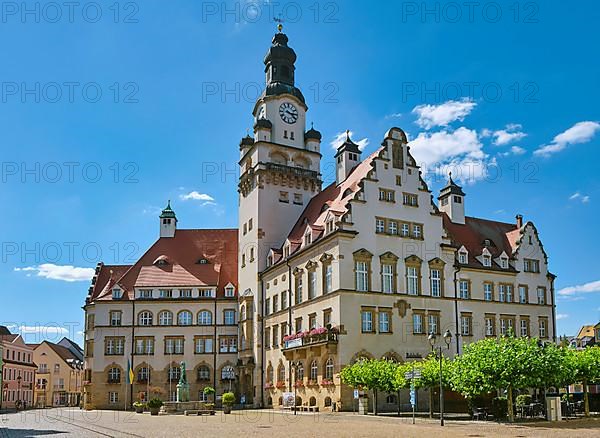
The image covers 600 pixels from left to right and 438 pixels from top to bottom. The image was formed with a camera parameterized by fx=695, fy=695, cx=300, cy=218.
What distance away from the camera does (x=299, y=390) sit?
53.5m

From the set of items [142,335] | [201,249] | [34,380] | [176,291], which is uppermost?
[201,249]

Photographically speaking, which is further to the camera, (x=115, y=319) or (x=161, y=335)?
(x=115, y=319)

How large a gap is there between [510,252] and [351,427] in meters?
35.3

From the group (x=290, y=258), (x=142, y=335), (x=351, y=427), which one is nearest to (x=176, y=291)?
(x=142, y=335)

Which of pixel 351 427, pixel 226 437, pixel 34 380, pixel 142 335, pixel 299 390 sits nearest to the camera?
pixel 226 437

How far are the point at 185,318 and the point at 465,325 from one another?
94.7 ft

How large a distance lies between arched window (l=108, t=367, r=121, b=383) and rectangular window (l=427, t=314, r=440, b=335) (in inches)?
1296

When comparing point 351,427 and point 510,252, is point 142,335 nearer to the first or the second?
point 510,252

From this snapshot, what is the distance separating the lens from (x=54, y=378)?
406ft

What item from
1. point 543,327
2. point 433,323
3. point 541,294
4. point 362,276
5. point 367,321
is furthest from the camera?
point 541,294

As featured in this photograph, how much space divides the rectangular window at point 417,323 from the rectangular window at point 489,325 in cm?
823

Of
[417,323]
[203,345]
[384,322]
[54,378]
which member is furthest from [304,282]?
[54,378]

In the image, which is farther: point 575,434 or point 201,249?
point 201,249

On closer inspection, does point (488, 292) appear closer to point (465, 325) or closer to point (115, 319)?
point (465, 325)
